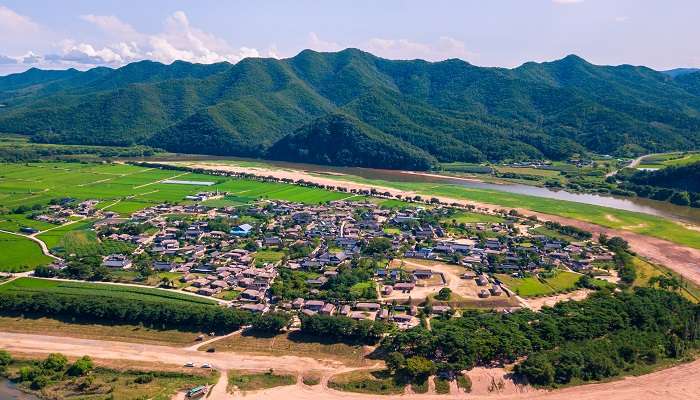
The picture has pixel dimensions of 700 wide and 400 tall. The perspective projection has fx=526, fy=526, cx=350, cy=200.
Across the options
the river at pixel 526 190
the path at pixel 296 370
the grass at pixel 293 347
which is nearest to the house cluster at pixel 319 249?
the grass at pixel 293 347

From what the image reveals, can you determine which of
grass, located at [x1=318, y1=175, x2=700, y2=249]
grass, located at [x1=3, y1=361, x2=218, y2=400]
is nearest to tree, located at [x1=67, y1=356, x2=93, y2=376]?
grass, located at [x1=3, y1=361, x2=218, y2=400]

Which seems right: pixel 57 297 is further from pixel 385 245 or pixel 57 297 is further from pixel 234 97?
pixel 234 97

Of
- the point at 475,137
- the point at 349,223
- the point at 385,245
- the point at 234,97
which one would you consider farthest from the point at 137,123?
the point at 385,245

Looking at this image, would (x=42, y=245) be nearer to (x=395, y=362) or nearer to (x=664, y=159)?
(x=395, y=362)

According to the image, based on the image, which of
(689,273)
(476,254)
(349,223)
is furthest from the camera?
(349,223)

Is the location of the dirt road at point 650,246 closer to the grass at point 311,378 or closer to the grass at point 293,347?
the grass at point 293,347

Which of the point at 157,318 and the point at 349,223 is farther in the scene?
the point at 349,223
